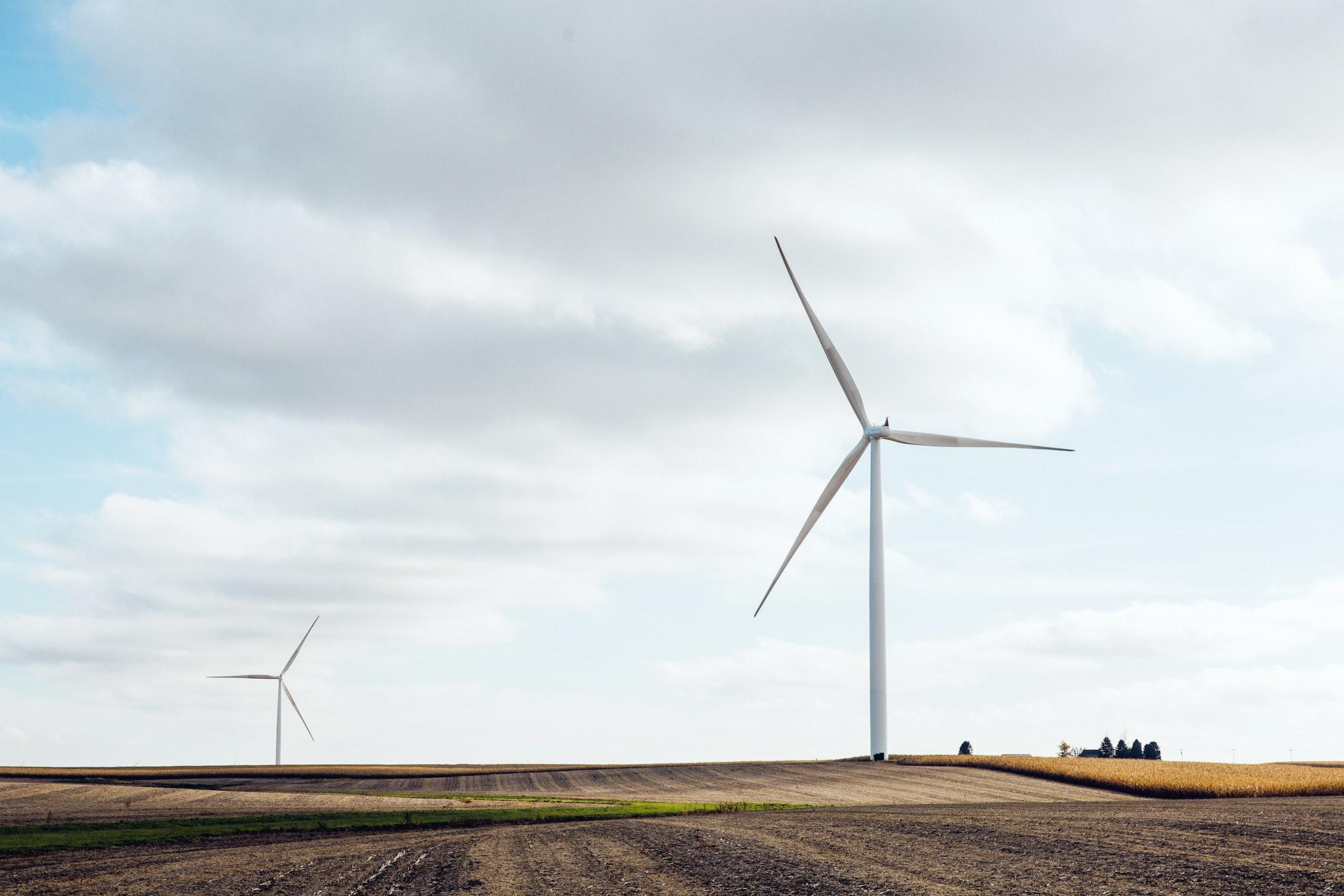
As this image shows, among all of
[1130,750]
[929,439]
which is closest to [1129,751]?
[1130,750]

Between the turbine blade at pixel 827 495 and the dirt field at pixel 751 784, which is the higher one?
the turbine blade at pixel 827 495

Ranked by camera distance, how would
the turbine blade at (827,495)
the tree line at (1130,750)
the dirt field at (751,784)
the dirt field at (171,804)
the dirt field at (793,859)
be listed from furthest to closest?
the tree line at (1130,750), the turbine blade at (827,495), the dirt field at (751,784), the dirt field at (171,804), the dirt field at (793,859)

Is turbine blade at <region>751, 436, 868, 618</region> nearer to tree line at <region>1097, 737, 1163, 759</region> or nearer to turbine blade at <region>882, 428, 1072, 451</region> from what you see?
turbine blade at <region>882, 428, 1072, 451</region>

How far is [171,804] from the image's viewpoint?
62.5 m

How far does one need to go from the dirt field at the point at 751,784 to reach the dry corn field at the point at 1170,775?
183 cm

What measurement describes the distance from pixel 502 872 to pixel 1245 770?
5971 centimetres

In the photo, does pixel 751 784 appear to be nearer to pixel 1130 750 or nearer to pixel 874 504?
Answer: pixel 874 504

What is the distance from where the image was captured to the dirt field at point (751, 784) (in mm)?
57719

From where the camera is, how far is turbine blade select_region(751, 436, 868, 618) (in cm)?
7725

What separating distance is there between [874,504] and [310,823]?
45.3m

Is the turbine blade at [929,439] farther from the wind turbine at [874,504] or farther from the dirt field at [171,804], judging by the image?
the dirt field at [171,804]

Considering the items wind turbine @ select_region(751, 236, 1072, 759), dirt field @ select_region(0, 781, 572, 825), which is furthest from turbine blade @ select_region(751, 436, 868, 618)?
dirt field @ select_region(0, 781, 572, 825)

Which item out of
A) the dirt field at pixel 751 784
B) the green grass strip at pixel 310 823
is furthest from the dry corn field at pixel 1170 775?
the green grass strip at pixel 310 823

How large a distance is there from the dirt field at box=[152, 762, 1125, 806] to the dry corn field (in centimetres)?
183
